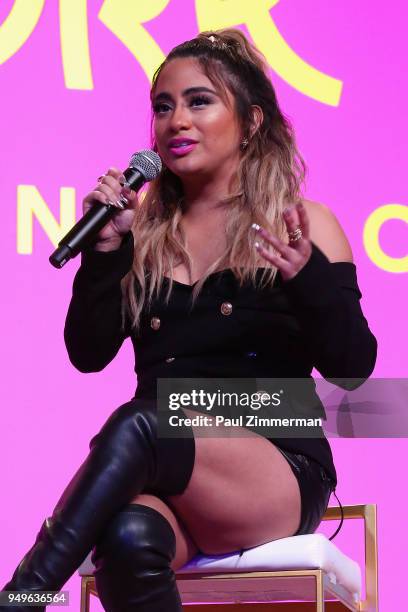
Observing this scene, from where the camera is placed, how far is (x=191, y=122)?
1.83m

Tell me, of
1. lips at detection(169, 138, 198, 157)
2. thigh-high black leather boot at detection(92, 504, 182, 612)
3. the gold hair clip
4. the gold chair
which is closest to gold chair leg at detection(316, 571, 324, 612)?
the gold chair

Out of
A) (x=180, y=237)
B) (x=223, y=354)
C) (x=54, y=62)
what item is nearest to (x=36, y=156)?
(x=54, y=62)

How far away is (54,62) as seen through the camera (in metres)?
2.45

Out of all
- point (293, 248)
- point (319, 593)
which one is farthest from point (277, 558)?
point (293, 248)

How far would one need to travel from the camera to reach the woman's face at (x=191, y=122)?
1835mm

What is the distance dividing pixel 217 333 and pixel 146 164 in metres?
0.28

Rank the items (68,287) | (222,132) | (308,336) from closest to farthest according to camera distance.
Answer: (308,336) → (222,132) → (68,287)

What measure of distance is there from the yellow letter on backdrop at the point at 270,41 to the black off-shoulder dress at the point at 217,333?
2.85ft

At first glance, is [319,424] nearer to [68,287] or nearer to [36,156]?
[68,287]

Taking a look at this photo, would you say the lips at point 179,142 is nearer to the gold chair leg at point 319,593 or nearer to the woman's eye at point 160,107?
the woman's eye at point 160,107

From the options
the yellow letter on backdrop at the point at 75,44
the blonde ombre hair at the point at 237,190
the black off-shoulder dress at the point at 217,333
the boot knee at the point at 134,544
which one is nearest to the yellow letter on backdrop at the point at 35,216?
the yellow letter on backdrop at the point at 75,44

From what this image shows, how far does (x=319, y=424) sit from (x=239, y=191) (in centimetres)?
42

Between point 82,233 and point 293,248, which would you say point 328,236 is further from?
point 82,233

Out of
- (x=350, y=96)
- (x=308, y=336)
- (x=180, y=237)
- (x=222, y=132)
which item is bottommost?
(x=308, y=336)
